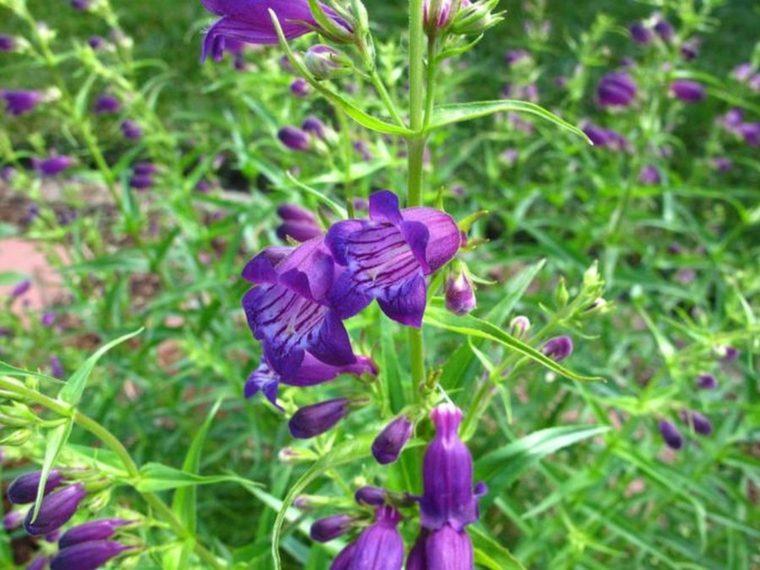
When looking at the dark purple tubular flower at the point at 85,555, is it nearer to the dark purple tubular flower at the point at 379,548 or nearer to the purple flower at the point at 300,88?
the dark purple tubular flower at the point at 379,548

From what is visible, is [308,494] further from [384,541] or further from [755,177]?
[755,177]

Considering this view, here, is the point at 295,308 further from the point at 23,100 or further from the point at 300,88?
the point at 23,100

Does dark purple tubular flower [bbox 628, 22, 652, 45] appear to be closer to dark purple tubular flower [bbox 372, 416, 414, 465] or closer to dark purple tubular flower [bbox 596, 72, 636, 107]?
dark purple tubular flower [bbox 596, 72, 636, 107]

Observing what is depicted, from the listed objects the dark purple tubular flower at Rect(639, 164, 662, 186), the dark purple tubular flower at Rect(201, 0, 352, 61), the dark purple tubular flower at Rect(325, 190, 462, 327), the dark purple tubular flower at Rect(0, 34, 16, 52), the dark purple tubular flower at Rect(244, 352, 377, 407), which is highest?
the dark purple tubular flower at Rect(201, 0, 352, 61)

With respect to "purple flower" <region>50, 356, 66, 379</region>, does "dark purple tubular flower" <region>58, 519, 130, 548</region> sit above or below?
above

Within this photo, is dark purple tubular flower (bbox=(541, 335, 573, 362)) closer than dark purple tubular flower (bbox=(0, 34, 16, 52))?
Yes

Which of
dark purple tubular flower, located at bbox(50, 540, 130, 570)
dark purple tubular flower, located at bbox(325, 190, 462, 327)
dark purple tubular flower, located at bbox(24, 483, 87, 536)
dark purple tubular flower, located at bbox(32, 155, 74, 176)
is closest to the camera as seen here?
dark purple tubular flower, located at bbox(325, 190, 462, 327)

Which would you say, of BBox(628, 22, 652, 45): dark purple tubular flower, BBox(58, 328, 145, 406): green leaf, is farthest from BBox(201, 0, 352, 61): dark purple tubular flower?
BBox(628, 22, 652, 45): dark purple tubular flower

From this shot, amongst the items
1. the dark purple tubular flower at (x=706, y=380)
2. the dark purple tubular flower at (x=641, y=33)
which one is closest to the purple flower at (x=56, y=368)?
the dark purple tubular flower at (x=706, y=380)

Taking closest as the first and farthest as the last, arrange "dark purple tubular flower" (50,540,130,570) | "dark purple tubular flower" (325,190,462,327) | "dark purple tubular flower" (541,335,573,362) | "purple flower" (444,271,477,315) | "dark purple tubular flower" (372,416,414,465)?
"dark purple tubular flower" (325,190,462,327)
"purple flower" (444,271,477,315)
"dark purple tubular flower" (372,416,414,465)
"dark purple tubular flower" (50,540,130,570)
"dark purple tubular flower" (541,335,573,362)
